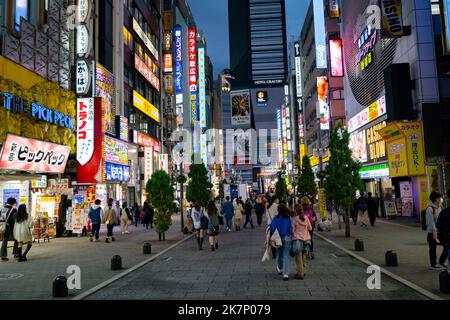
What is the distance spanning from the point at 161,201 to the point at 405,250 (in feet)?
34.2

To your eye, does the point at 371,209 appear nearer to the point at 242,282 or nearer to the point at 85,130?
the point at 242,282

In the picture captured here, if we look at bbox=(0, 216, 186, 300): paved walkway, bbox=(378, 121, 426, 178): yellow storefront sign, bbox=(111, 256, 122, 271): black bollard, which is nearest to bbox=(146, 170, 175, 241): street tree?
bbox=(0, 216, 186, 300): paved walkway

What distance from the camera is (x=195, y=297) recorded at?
8.18 m

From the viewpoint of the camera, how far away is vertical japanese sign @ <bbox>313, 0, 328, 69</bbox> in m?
52.9

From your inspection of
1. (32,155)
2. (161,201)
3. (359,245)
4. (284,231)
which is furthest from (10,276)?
(359,245)

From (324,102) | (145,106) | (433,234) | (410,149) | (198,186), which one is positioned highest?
(324,102)

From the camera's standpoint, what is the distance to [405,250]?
14.2m

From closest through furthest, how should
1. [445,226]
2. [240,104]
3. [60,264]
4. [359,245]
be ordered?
[445,226]
[60,264]
[359,245]
[240,104]

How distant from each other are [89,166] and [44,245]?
7.32m

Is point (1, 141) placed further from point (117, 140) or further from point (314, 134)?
point (314, 134)

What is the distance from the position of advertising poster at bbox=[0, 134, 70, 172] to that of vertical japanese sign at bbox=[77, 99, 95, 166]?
70.1 inches

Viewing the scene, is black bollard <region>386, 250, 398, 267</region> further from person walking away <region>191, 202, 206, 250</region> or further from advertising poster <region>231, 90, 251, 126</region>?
advertising poster <region>231, 90, 251, 126</region>

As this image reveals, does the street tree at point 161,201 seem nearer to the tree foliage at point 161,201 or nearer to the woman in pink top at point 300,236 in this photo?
the tree foliage at point 161,201
